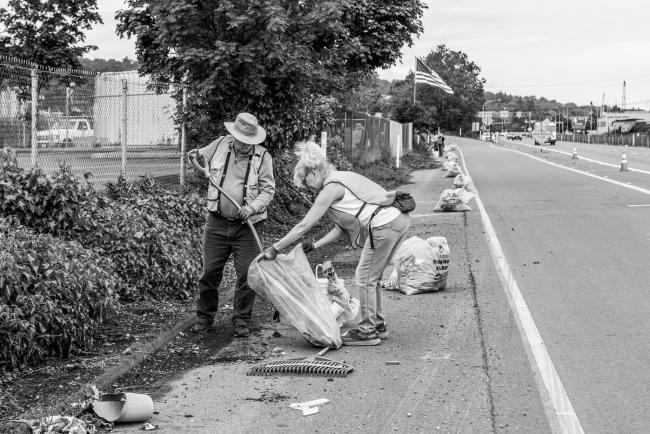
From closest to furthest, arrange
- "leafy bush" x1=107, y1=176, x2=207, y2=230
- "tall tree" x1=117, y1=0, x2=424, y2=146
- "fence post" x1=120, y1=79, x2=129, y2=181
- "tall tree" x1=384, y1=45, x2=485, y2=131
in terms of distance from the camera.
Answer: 1. "leafy bush" x1=107, y1=176, x2=207, y2=230
2. "fence post" x1=120, y1=79, x2=129, y2=181
3. "tall tree" x1=117, y1=0, x2=424, y2=146
4. "tall tree" x1=384, y1=45, x2=485, y2=131

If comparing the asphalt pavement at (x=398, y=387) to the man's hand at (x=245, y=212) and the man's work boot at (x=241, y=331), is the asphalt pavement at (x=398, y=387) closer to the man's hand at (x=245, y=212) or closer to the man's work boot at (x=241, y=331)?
the man's work boot at (x=241, y=331)

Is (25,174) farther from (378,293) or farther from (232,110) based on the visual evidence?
(232,110)

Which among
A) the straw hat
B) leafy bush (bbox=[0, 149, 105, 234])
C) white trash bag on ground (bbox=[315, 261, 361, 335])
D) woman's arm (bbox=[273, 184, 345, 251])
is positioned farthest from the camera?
leafy bush (bbox=[0, 149, 105, 234])

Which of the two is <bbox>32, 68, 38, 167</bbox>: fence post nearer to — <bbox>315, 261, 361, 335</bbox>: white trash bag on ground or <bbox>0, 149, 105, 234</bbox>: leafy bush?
<bbox>0, 149, 105, 234</bbox>: leafy bush

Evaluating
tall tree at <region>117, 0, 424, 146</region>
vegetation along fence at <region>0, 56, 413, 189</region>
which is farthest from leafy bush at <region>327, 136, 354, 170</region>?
tall tree at <region>117, 0, 424, 146</region>

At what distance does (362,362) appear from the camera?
22.1 ft

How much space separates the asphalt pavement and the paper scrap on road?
4cm

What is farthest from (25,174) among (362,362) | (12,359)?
(362,362)

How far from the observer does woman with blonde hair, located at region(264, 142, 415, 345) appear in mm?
6957

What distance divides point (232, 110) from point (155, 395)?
7.78 meters

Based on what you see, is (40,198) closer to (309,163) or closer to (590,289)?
(309,163)

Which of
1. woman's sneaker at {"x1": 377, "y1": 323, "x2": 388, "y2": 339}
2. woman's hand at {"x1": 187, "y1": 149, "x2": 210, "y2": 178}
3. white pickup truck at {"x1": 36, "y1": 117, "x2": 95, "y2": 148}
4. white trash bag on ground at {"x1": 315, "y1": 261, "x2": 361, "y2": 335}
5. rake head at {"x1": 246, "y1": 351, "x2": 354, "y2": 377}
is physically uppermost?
white pickup truck at {"x1": 36, "y1": 117, "x2": 95, "y2": 148}

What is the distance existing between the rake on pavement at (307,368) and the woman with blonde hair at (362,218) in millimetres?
831

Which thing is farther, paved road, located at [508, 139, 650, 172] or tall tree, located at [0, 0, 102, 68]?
paved road, located at [508, 139, 650, 172]
